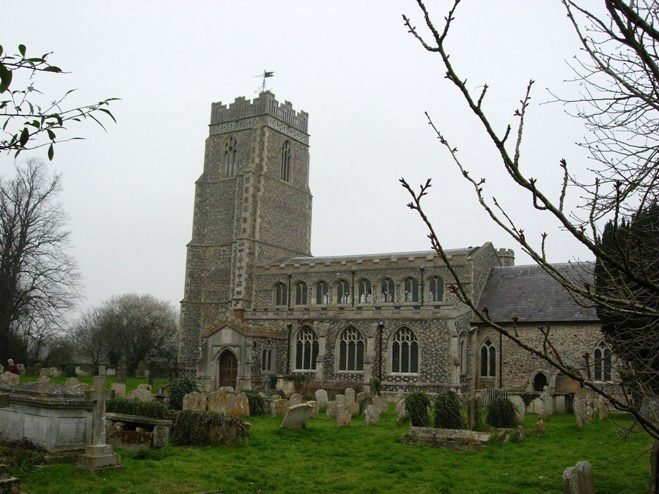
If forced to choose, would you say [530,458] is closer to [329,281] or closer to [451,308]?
[451,308]

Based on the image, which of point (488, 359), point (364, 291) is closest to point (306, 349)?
point (364, 291)

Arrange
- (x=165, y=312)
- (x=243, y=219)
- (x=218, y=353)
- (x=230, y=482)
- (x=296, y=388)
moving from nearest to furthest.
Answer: (x=230, y=482)
(x=296, y=388)
(x=218, y=353)
(x=243, y=219)
(x=165, y=312)

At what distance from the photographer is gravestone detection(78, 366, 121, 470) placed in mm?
9219

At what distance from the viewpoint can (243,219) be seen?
34.1m

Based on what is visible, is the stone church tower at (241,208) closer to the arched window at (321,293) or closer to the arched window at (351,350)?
the arched window at (321,293)

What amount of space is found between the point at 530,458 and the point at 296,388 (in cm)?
1537

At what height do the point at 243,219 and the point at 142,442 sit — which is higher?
the point at 243,219

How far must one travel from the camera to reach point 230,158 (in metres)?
37.0

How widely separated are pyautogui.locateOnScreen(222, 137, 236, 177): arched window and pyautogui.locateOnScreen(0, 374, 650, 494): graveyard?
2434cm

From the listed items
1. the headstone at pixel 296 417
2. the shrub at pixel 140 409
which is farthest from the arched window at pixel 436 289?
the shrub at pixel 140 409

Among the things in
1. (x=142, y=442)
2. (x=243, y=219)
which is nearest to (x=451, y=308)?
(x=243, y=219)

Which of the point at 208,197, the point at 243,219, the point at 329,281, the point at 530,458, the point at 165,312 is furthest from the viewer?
the point at 165,312

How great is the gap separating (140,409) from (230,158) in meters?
25.5

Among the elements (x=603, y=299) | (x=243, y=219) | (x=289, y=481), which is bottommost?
(x=289, y=481)
